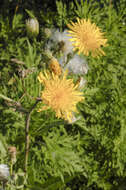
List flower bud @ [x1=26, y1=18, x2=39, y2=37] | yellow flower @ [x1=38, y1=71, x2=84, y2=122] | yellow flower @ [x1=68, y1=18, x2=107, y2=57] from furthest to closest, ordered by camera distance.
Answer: flower bud @ [x1=26, y1=18, x2=39, y2=37]
yellow flower @ [x1=68, y1=18, x2=107, y2=57]
yellow flower @ [x1=38, y1=71, x2=84, y2=122]

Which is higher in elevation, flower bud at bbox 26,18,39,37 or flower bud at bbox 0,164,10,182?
flower bud at bbox 26,18,39,37

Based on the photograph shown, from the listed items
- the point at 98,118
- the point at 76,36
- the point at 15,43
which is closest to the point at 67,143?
the point at 98,118

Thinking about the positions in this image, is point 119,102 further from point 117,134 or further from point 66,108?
point 66,108

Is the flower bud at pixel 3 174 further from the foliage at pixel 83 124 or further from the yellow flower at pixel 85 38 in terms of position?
the yellow flower at pixel 85 38

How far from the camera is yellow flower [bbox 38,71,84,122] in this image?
85 cm

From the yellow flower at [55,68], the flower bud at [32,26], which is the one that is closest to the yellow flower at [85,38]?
the yellow flower at [55,68]

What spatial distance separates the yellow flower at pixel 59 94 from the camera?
85 cm

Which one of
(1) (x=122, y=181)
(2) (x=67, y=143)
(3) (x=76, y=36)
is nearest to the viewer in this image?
(3) (x=76, y=36)

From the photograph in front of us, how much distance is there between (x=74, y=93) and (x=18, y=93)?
48cm

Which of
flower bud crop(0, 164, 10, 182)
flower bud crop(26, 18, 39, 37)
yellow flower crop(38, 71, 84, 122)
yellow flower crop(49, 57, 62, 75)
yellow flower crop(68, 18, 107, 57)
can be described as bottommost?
flower bud crop(0, 164, 10, 182)

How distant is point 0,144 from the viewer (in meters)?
0.96

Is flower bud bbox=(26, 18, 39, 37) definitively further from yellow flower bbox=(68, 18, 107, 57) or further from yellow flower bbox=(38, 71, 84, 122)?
yellow flower bbox=(38, 71, 84, 122)

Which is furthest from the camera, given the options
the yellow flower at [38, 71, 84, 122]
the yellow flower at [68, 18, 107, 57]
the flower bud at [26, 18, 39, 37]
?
the flower bud at [26, 18, 39, 37]

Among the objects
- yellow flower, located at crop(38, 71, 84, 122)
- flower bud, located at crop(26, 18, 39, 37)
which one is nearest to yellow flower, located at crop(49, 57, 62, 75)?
yellow flower, located at crop(38, 71, 84, 122)
